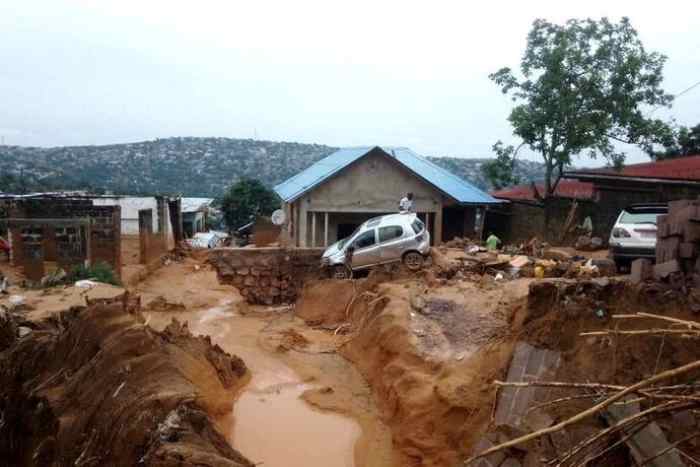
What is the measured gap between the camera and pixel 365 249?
15.9m

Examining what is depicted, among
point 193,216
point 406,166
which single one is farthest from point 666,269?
point 193,216

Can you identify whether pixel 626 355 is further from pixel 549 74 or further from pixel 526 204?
pixel 526 204

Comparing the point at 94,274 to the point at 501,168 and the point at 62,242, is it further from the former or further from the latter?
the point at 501,168

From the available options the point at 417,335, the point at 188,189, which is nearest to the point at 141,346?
the point at 417,335

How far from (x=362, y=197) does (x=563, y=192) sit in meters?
8.44

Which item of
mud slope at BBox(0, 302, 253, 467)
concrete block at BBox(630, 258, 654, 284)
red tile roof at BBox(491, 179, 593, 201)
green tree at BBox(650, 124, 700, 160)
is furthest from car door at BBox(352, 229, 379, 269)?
green tree at BBox(650, 124, 700, 160)

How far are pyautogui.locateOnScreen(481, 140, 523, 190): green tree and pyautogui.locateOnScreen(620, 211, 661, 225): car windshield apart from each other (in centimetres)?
1031

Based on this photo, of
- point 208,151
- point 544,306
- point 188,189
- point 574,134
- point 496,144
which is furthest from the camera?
point 208,151

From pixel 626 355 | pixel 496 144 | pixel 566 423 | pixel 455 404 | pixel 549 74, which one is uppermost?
pixel 549 74

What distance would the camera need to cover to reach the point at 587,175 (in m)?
18.9

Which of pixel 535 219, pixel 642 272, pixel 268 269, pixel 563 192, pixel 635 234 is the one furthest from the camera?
pixel 563 192

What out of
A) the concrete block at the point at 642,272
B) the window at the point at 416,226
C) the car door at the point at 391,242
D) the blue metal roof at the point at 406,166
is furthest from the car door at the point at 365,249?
the concrete block at the point at 642,272

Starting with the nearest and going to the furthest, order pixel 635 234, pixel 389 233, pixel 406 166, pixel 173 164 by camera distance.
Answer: pixel 635 234 → pixel 389 233 → pixel 406 166 → pixel 173 164

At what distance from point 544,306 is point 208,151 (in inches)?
2488
